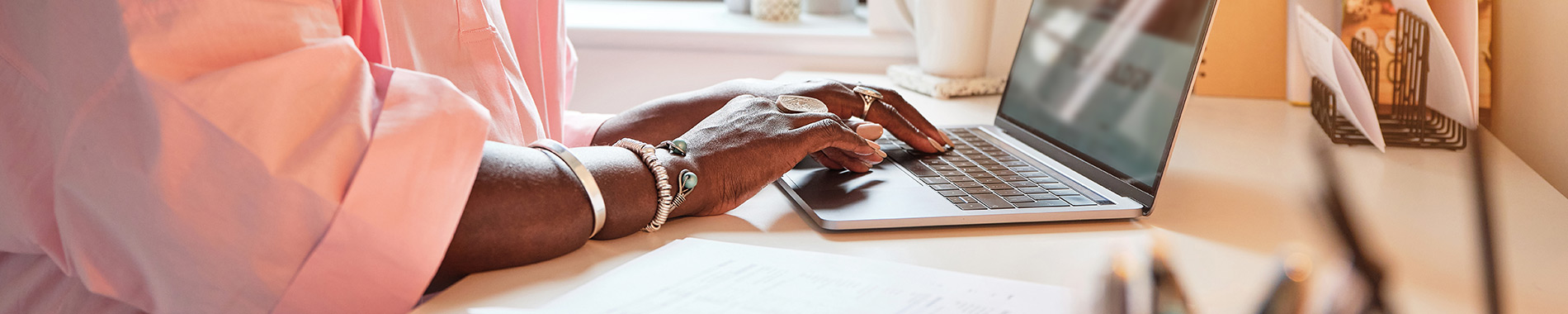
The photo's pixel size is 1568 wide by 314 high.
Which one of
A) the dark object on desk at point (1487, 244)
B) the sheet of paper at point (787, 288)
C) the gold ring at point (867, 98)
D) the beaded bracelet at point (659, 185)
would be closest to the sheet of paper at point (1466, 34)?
the gold ring at point (867, 98)

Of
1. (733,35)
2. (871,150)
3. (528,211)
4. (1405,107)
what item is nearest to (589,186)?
(528,211)

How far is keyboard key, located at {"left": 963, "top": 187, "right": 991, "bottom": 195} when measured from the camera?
29.0 inches

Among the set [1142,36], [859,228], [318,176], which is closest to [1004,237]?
[859,228]

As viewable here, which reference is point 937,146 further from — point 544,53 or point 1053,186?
point 544,53

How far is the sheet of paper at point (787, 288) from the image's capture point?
491 mm

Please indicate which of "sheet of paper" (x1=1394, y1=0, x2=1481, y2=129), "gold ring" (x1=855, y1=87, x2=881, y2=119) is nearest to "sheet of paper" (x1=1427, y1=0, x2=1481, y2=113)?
"sheet of paper" (x1=1394, y1=0, x2=1481, y2=129)

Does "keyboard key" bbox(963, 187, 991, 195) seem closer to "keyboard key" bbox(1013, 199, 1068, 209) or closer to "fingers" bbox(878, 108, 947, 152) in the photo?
"keyboard key" bbox(1013, 199, 1068, 209)

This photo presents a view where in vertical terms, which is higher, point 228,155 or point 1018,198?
point 228,155

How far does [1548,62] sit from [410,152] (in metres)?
0.96

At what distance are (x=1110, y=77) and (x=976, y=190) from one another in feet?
0.78

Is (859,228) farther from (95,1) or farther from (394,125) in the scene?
(95,1)

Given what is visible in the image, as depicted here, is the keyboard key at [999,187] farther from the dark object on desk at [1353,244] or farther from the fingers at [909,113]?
the dark object on desk at [1353,244]

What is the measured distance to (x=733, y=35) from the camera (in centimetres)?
172

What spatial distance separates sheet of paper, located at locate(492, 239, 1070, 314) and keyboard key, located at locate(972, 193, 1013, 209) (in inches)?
6.3
